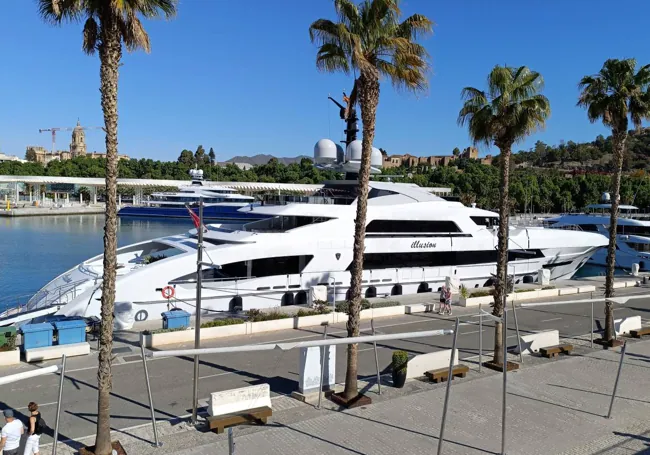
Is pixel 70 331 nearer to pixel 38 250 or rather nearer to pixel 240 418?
pixel 240 418

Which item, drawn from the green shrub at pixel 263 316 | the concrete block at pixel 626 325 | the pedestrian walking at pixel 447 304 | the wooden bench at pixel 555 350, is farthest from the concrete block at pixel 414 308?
the concrete block at pixel 626 325

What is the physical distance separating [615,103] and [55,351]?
17.8 meters

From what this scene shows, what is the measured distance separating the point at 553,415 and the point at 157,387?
846 cm

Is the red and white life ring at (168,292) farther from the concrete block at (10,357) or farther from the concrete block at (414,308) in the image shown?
the concrete block at (414,308)

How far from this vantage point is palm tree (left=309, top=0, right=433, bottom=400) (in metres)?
10.7

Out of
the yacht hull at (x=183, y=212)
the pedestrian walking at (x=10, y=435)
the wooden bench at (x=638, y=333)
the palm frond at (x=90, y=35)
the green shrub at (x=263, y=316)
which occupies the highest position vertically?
the palm frond at (x=90, y=35)

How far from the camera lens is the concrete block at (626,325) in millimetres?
17453

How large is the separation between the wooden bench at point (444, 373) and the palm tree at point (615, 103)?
6080 millimetres

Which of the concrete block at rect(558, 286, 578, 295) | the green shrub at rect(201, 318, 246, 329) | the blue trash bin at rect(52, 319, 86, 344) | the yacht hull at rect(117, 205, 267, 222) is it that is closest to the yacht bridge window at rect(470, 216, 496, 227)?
the concrete block at rect(558, 286, 578, 295)

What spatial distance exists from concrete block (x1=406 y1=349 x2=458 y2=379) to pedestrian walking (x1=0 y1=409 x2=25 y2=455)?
7.87 m

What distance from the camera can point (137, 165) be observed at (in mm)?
131250

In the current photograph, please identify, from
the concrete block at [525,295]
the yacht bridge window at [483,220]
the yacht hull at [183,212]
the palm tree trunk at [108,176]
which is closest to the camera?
the palm tree trunk at [108,176]

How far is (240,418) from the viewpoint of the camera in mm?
9438

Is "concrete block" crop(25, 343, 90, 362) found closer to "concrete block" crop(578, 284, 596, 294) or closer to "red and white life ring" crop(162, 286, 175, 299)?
"red and white life ring" crop(162, 286, 175, 299)
